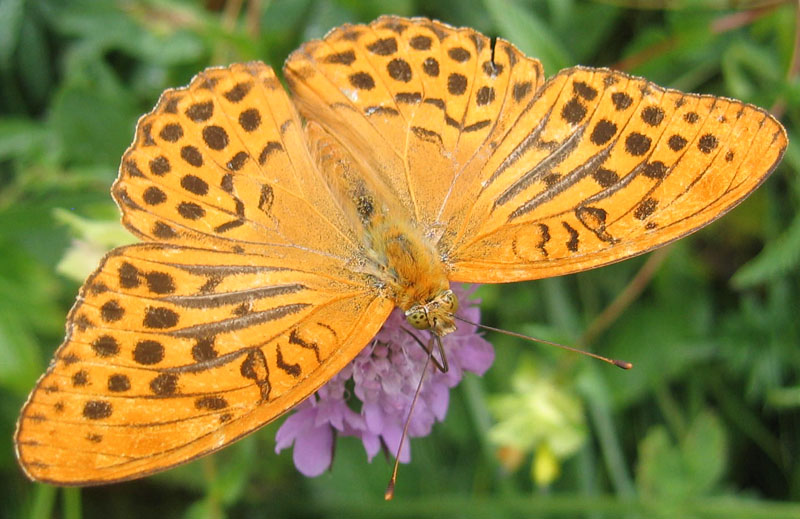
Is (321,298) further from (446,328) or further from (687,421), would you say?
(687,421)

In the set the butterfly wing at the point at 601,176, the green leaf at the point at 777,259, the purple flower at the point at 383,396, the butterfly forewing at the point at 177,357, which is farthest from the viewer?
the green leaf at the point at 777,259

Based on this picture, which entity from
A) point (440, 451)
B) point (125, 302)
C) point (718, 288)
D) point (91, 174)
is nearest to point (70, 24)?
point (91, 174)

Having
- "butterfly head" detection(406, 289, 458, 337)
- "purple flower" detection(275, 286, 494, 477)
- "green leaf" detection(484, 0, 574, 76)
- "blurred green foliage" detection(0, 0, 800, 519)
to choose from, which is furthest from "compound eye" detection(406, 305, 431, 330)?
"green leaf" detection(484, 0, 574, 76)

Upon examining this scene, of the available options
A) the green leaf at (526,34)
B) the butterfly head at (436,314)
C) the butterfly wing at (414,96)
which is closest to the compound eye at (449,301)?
the butterfly head at (436,314)

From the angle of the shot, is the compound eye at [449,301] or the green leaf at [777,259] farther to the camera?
the green leaf at [777,259]

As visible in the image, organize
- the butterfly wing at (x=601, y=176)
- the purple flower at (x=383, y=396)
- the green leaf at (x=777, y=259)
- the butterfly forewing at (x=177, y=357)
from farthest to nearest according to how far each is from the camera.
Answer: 1. the green leaf at (x=777, y=259)
2. the purple flower at (x=383, y=396)
3. the butterfly wing at (x=601, y=176)
4. the butterfly forewing at (x=177, y=357)

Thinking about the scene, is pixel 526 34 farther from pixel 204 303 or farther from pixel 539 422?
pixel 204 303

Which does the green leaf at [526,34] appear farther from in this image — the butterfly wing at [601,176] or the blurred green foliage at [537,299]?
the butterfly wing at [601,176]
